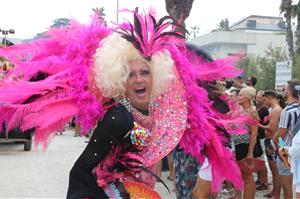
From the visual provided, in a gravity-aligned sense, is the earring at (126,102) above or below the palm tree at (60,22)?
below

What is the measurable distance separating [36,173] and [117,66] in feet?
19.9

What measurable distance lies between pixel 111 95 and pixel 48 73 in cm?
41

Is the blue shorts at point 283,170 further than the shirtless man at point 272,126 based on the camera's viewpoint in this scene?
No

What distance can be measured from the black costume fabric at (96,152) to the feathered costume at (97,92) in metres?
0.08

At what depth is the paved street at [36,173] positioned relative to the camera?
6660 mm

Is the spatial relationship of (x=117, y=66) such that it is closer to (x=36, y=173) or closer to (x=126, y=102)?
(x=126, y=102)

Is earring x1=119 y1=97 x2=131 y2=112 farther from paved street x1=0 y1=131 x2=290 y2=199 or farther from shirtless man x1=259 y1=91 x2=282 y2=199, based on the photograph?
shirtless man x1=259 y1=91 x2=282 y2=199

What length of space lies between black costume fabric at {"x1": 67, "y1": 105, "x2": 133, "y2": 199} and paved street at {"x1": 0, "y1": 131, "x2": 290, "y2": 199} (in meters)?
3.38

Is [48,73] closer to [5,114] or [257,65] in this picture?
[5,114]

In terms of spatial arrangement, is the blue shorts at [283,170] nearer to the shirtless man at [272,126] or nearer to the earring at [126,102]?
the shirtless man at [272,126]

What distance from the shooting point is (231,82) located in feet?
25.7

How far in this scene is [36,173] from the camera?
26.8 feet

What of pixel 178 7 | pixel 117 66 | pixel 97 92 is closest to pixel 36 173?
pixel 178 7

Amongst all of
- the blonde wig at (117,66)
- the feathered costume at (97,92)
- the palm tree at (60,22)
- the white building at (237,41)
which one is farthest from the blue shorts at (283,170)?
the white building at (237,41)
